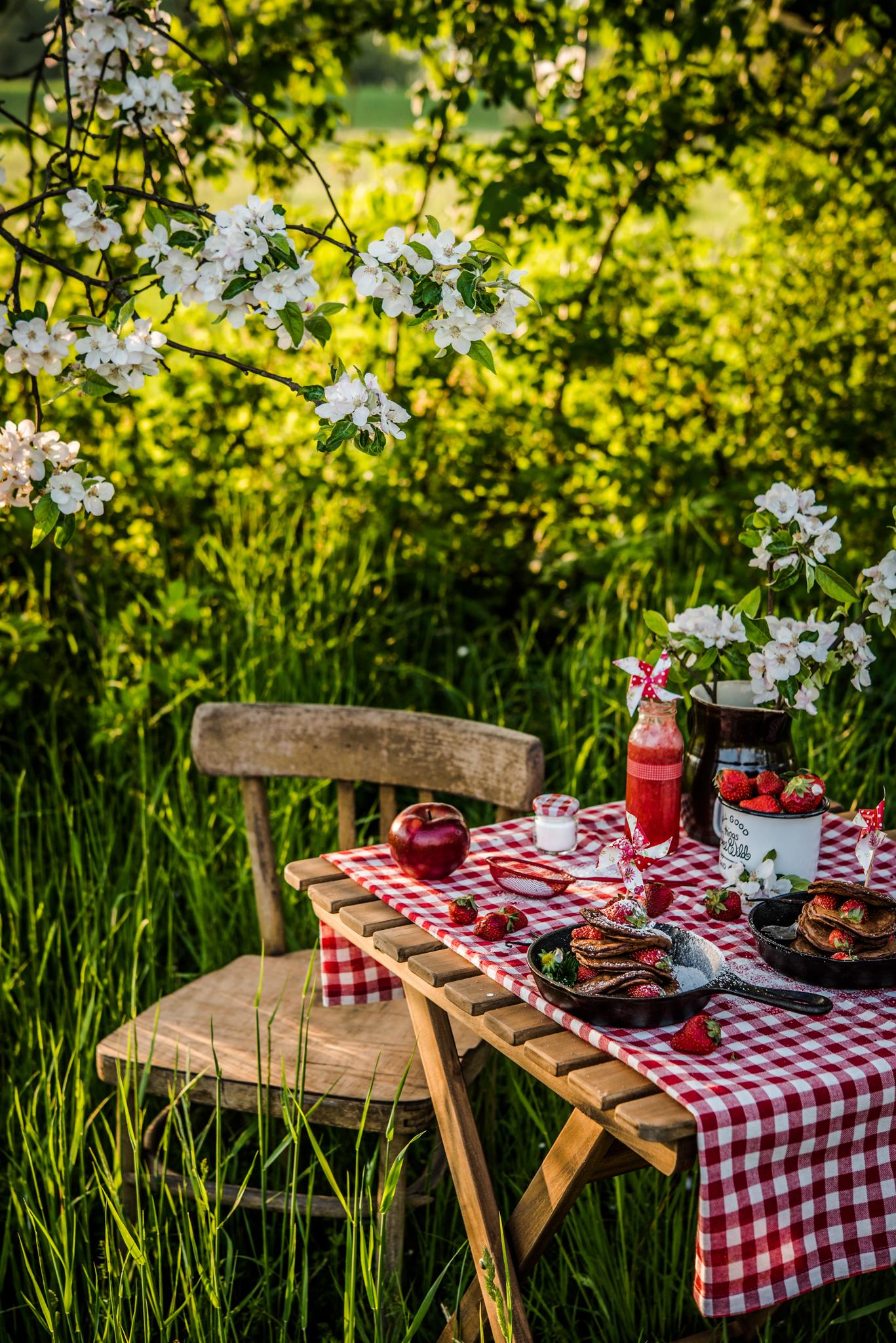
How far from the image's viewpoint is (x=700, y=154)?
167 inches

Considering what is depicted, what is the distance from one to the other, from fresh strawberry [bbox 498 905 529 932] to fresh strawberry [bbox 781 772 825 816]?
392 millimetres

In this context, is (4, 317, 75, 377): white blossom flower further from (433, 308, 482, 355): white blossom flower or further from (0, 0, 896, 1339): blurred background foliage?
(0, 0, 896, 1339): blurred background foliage

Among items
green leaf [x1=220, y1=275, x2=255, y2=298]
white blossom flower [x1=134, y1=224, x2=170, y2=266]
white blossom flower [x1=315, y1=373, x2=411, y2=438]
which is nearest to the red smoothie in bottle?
white blossom flower [x1=315, y1=373, x2=411, y2=438]

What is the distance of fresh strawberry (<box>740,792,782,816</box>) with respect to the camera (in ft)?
5.71

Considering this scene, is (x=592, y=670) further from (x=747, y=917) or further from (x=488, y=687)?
(x=747, y=917)

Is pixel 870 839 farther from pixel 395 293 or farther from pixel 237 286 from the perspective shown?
pixel 237 286

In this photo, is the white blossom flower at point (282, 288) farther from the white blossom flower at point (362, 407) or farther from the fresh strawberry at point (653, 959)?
the fresh strawberry at point (653, 959)

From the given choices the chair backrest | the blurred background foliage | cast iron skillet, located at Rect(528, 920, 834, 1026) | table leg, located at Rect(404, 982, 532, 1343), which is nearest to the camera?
cast iron skillet, located at Rect(528, 920, 834, 1026)

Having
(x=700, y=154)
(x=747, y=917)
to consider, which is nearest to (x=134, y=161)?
(x=700, y=154)

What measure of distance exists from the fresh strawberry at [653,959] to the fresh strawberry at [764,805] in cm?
35

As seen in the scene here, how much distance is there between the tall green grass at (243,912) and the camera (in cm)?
188

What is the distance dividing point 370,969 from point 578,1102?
0.72 meters

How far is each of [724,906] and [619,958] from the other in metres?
0.32

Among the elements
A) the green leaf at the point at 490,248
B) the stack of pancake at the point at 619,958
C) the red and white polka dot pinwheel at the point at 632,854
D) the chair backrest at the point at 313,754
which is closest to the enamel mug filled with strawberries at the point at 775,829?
the red and white polka dot pinwheel at the point at 632,854
